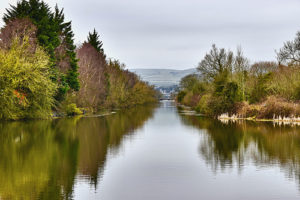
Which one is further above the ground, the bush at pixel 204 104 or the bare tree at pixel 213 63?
the bare tree at pixel 213 63

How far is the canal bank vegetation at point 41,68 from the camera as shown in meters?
32.4

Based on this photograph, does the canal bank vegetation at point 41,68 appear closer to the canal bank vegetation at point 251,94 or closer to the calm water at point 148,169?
the calm water at point 148,169

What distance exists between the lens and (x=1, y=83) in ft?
104

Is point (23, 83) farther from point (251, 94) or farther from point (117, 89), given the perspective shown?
point (117, 89)

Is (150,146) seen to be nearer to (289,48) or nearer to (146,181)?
(146,181)

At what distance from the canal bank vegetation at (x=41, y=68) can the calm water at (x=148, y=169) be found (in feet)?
36.6

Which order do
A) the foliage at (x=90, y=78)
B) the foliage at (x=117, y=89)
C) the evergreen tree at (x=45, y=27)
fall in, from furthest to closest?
1. the foliage at (x=117, y=89)
2. the foliage at (x=90, y=78)
3. the evergreen tree at (x=45, y=27)

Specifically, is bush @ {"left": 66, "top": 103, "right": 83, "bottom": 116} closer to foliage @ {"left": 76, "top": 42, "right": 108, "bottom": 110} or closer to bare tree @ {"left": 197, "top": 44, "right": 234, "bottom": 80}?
foliage @ {"left": 76, "top": 42, "right": 108, "bottom": 110}

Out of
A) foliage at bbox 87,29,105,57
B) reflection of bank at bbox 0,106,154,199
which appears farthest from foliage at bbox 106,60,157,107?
reflection of bank at bbox 0,106,154,199

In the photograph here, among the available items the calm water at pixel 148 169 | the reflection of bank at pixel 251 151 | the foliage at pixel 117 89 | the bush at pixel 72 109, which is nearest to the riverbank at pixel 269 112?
the reflection of bank at pixel 251 151

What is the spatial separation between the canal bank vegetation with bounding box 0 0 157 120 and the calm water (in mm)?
11160

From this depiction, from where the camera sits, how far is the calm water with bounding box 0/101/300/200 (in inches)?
407

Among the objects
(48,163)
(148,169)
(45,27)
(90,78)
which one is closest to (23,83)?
(45,27)

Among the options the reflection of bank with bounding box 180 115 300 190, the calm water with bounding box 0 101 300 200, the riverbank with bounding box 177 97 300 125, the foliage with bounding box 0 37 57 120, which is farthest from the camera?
the riverbank with bounding box 177 97 300 125
